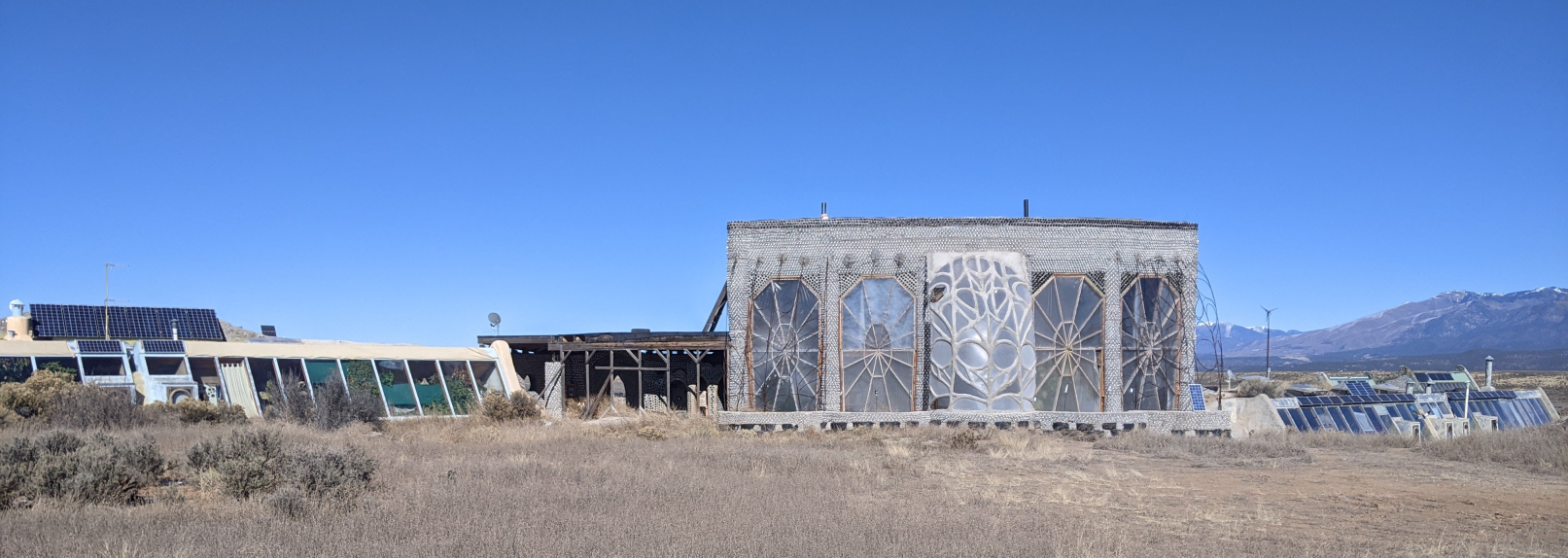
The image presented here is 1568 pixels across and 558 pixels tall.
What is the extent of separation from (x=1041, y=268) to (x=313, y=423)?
15274 mm

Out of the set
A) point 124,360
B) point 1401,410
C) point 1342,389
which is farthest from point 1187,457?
point 124,360

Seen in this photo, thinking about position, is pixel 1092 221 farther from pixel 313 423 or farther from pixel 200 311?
pixel 200 311

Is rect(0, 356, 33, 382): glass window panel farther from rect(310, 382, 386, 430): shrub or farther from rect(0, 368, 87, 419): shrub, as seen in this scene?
rect(310, 382, 386, 430): shrub

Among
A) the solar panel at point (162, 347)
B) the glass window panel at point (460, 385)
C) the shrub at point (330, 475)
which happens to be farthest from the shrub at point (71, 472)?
the glass window panel at point (460, 385)

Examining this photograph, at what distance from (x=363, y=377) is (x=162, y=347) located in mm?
3935

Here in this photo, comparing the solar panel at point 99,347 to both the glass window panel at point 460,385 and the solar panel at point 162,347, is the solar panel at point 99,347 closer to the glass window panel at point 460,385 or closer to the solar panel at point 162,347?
the solar panel at point 162,347

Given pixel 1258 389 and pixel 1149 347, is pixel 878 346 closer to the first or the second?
pixel 1149 347

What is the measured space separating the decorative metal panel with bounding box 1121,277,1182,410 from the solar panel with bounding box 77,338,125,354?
69.6 ft

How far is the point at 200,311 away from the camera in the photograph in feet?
Result: 97.8

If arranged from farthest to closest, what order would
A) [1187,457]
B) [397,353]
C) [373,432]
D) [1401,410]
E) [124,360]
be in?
1. [397,353]
2. [1401,410]
3. [124,360]
4. [373,432]
5. [1187,457]

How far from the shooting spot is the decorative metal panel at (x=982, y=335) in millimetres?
20828

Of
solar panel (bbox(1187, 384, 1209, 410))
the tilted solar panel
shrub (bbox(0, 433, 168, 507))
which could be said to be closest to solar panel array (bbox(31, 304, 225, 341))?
shrub (bbox(0, 433, 168, 507))

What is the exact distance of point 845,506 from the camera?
30.9ft

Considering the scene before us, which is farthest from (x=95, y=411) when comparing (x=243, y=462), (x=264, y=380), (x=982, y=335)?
(x=982, y=335)
